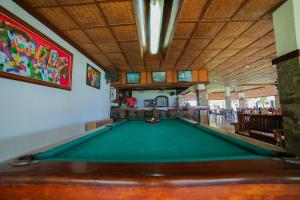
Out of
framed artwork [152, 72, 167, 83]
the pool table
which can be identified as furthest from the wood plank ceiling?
the pool table

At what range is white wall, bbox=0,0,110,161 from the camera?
2.03 m

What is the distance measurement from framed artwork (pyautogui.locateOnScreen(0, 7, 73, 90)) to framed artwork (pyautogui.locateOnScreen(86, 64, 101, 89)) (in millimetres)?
1138

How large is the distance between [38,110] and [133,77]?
4.22 meters

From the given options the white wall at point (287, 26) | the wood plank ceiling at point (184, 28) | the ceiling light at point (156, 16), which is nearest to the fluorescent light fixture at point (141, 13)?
the ceiling light at point (156, 16)

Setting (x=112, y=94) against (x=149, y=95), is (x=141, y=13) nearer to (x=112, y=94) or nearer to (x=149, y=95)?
(x=112, y=94)

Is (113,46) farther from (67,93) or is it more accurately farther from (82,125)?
(82,125)

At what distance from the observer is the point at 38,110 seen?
2.54m

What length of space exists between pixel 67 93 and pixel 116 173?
3174mm

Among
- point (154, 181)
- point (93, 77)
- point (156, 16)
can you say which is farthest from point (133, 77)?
point (154, 181)

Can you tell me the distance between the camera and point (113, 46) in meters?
3.77

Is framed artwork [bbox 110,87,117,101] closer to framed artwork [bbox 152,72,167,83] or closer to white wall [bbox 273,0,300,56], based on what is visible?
framed artwork [bbox 152,72,167,83]

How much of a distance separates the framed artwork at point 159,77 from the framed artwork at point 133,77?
2.02ft

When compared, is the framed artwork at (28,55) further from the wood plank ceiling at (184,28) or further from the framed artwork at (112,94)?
the framed artwork at (112,94)

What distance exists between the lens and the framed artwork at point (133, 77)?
→ 6438 mm
